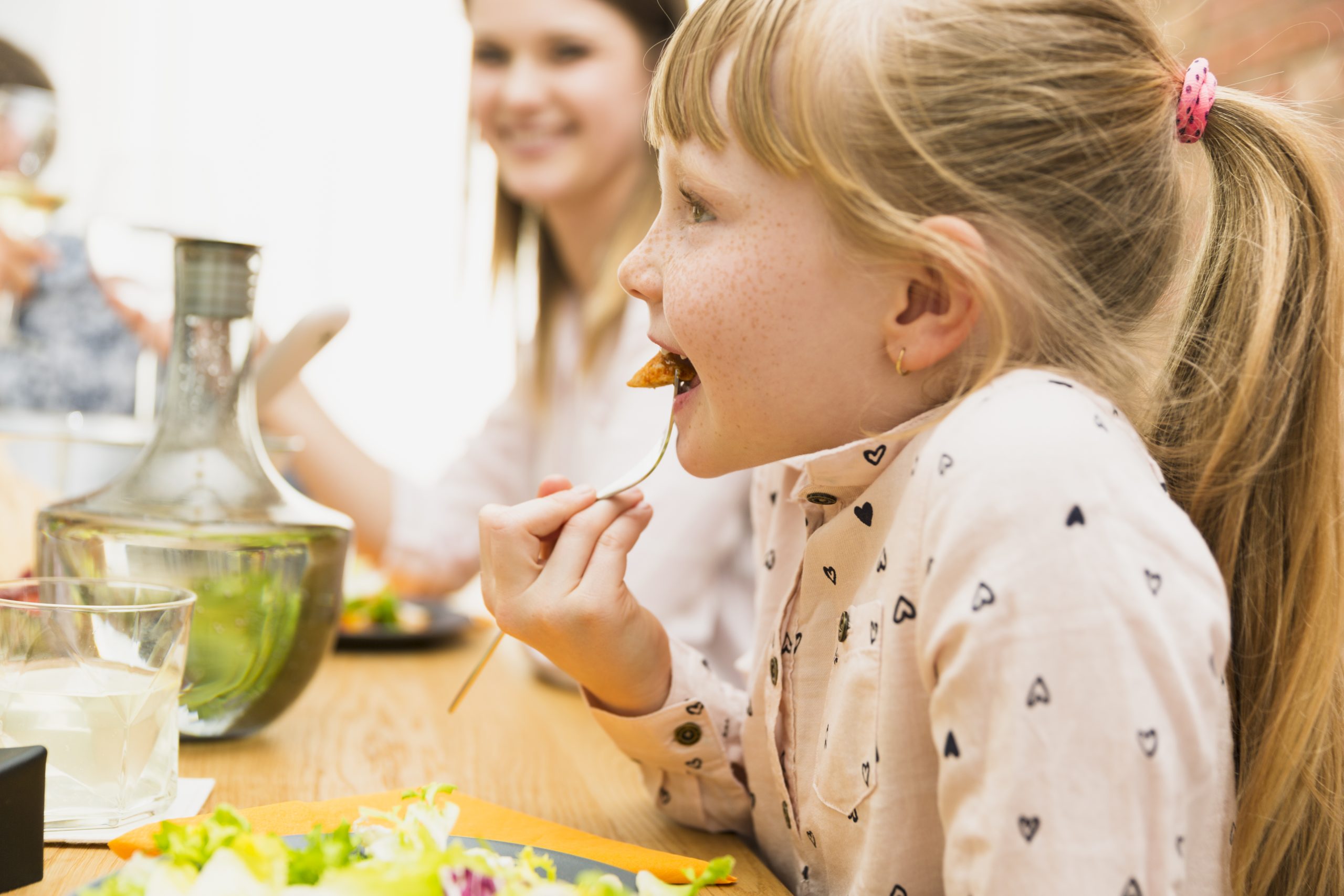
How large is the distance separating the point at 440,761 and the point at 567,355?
37.2 inches

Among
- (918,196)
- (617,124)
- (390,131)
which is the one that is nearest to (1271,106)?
(918,196)

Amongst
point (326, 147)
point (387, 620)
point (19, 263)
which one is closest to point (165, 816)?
point (387, 620)

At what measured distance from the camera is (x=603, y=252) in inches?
61.7

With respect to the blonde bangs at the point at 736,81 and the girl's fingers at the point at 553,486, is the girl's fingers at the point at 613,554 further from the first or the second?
the blonde bangs at the point at 736,81

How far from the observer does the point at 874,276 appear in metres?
0.59

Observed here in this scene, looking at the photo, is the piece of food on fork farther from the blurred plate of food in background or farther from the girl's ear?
the blurred plate of food in background

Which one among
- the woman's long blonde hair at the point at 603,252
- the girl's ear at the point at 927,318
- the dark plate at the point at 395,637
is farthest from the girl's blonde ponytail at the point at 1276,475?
the dark plate at the point at 395,637

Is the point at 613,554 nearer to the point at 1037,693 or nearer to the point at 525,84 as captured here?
the point at 1037,693

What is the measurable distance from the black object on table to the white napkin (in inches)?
1.9

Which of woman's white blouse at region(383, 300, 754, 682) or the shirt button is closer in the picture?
the shirt button

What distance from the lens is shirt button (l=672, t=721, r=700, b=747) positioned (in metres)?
0.76

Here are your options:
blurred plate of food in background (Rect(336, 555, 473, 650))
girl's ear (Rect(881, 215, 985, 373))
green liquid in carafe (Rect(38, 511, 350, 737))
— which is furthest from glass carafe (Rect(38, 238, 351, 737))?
girl's ear (Rect(881, 215, 985, 373))

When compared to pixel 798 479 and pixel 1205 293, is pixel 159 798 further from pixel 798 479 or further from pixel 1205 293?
pixel 1205 293

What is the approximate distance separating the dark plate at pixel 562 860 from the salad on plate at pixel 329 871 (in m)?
0.07
